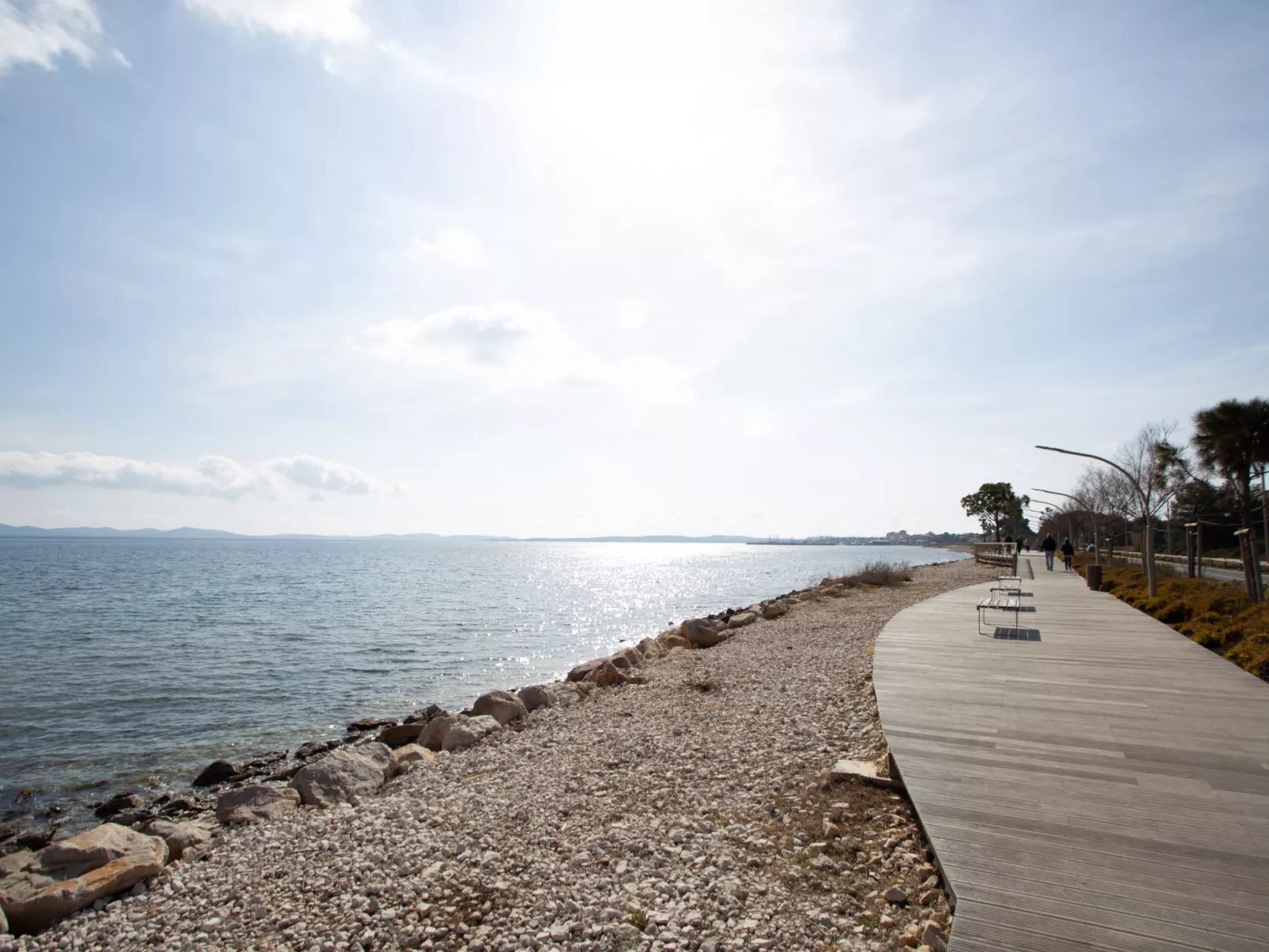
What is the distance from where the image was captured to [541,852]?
490 centimetres

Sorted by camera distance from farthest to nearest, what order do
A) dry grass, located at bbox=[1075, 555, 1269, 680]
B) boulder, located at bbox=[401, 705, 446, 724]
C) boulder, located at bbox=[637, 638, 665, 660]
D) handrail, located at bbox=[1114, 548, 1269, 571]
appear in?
handrail, located at bbox=[1114, 548, 1269, 571], boulder, located at bbox=[637, 638, 665, 660], boulder, located at bbox=[401, 705, 446, 724], dry grass, located at bbox=[1075, 555, 1269, 680]

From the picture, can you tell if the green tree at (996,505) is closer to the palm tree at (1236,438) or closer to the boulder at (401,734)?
the palm tree at (1236,438)

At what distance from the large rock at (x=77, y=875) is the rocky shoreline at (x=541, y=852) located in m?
0.02

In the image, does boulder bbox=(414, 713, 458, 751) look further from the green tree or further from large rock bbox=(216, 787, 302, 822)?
the green tree

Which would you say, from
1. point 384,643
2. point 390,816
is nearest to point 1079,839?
point 390,816

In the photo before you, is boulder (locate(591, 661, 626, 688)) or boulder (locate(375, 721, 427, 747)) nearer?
boulder (locate(375, 721, 427, 747))

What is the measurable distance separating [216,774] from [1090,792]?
35.8 ft

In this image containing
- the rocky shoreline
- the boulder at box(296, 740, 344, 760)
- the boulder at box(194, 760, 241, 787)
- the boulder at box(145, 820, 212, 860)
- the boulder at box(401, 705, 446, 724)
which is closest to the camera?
the rocky shoreline

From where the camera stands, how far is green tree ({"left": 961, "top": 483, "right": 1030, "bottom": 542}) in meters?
77.9

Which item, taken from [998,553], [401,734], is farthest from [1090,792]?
[998,553]

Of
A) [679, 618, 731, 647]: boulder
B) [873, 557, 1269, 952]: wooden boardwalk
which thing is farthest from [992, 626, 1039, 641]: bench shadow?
[679, 618, 731, 647]: boulder

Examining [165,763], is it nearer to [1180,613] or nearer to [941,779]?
[941,779]

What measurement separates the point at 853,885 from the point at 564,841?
2132 mm

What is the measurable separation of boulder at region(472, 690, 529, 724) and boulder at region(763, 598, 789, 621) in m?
12.5
